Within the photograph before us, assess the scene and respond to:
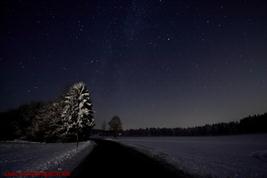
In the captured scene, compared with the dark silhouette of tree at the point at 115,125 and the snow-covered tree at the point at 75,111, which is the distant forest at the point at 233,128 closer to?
the dark silhouette of tree at the point at 115,125

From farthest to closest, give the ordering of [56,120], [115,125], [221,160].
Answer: [115,125] < [56,120] < [221,160]

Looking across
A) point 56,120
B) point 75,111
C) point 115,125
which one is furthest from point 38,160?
point 115,125

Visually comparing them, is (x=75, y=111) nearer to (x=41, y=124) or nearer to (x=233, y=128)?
(x=41, y=124)

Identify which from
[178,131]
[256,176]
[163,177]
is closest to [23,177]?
[163,177]

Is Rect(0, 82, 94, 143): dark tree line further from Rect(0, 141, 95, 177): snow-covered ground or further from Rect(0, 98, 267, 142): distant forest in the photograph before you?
Rect(0, 141, 95, 177): snow-covered ground

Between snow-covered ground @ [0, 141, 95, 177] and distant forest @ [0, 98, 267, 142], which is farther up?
distant forest @ [0, 98, 267, 142]

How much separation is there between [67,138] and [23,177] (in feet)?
134

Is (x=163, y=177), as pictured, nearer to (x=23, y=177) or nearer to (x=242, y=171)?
(x=242, y=171)

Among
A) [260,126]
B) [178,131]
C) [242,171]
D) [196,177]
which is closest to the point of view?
[196,177]

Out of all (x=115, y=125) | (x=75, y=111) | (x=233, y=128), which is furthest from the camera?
(x=233, y=128)

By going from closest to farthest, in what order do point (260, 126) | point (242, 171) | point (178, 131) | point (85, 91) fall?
1. point (242, 171)
2. point (85, 91)
3. point (260, 126)
4. point (178, 131)

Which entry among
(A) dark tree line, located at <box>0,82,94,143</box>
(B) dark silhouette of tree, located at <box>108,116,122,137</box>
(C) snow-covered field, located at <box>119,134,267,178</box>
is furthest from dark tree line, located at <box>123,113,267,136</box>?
(A) dark tree line, located at <box>0,82,94,143</box>

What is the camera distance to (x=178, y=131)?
144 meters

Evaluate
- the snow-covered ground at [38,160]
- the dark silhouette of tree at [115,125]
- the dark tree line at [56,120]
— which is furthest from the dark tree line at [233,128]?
the snow-covered ground at [38,160]
